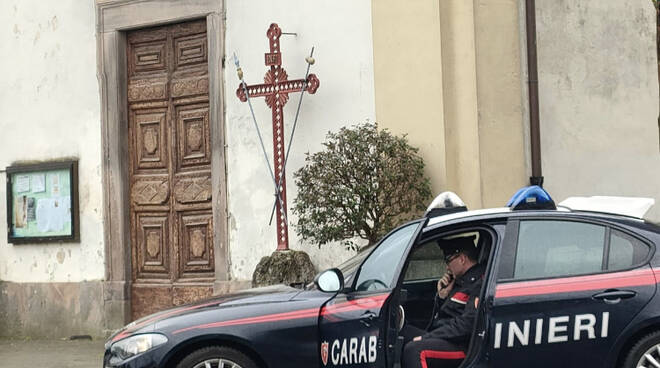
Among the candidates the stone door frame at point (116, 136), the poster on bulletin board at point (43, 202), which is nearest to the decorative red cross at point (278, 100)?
the stone door frame at point (116, 136)

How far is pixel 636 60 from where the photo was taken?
14414 mm

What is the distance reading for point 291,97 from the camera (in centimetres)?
1433

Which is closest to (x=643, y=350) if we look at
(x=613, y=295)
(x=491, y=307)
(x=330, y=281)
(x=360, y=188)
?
(x=613, y=295)

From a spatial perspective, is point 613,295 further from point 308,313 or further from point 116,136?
point 116,136

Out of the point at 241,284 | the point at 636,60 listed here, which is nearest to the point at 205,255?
the point at 241,284

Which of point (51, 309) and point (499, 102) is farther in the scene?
point (51, 309)

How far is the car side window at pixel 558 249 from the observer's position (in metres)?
7.08

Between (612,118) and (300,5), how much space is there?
3888mm

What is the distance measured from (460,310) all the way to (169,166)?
914 cm

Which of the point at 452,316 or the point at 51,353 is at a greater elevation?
the point at 452,316

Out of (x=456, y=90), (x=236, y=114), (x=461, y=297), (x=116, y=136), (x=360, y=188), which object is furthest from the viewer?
(x=116, y=136)

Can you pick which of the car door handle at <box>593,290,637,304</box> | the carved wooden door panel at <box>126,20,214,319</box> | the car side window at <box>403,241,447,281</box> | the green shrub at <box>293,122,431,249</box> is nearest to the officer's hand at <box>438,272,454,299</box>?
the car side window at <box>403,241,447,281</box>

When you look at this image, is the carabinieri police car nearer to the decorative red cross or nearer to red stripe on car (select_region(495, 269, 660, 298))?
red stripe on car (select_region(495, 269, 660, 298))

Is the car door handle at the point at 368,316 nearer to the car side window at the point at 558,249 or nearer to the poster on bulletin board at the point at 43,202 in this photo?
the car side window at the point at 558,249
